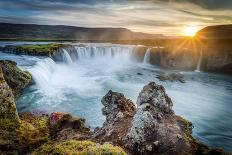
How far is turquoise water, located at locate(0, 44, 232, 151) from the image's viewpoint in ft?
67.4

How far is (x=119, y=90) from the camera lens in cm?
3131

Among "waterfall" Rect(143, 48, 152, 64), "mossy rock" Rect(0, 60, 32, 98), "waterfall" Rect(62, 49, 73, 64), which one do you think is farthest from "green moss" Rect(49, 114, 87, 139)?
"waterfall" Rect(143, 48, 152, 64)

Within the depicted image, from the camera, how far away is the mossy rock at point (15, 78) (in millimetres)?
24578

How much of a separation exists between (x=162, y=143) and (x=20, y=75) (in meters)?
21.6

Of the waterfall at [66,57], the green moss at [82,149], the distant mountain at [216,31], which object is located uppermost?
the distant mountain at [216,31]

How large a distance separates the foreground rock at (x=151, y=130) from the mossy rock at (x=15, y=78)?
15.5 metres

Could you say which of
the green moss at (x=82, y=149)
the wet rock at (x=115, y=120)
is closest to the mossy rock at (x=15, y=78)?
the wet rock at (x=115, y=120)

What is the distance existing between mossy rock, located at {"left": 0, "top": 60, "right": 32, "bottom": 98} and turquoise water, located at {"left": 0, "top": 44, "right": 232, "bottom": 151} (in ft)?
2.43

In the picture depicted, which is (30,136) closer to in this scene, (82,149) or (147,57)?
(82,149)

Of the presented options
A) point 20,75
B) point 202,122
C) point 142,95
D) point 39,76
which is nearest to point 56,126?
point 142,95

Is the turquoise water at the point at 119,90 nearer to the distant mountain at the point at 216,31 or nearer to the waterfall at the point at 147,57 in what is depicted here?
the waterfall at the point at 147,57

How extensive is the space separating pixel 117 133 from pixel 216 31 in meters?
96.7

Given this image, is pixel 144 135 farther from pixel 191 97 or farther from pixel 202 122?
pixel 191 97

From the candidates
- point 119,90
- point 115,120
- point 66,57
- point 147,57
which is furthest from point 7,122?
point 147,57
